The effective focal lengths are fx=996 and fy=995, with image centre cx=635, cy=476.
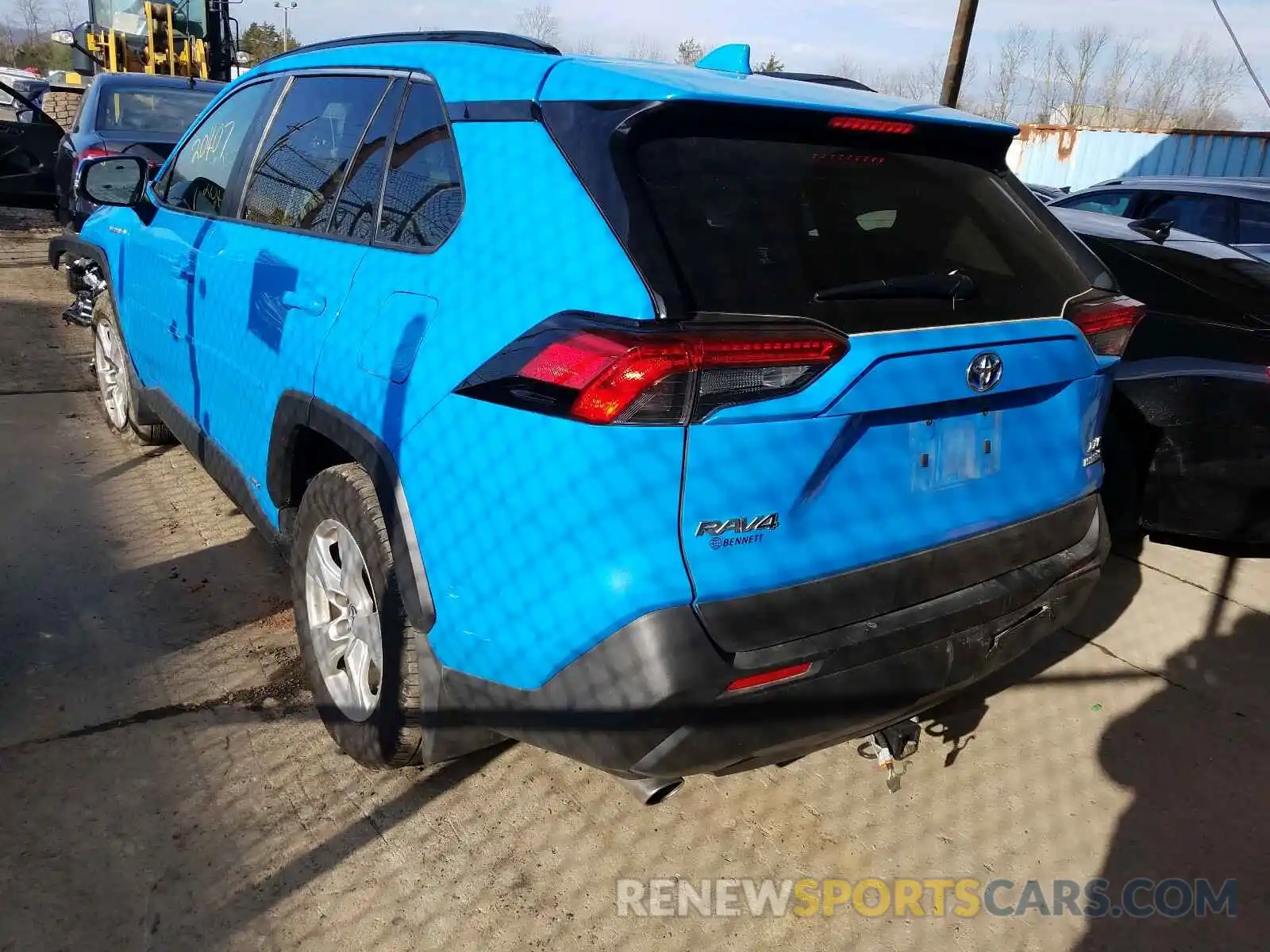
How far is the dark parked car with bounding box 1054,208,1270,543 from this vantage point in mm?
3941

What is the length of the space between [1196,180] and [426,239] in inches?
274

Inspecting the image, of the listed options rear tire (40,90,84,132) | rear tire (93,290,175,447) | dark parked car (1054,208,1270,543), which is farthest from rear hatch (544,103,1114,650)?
rear tire (40,90,84,132)

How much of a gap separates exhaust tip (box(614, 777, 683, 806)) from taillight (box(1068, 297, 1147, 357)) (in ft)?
5.06

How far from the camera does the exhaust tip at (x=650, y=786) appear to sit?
2.18m

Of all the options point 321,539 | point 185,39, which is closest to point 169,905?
point 321,539

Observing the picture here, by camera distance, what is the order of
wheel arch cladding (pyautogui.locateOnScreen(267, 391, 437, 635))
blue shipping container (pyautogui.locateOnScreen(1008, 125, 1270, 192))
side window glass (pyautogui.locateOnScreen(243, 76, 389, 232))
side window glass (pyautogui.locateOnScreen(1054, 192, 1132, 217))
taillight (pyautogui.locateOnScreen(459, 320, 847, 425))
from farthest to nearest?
1. blue shipping container (pyautogui.locateOnScreen(1008, 125, 1270, 192))
2. side window glass (pyautogui.locateOnScreen(1054, 192, 1132, 217))
3. side window glass (pyautogui.locateOnScreen(243, 76, 389, 232))
4. wheel arch cladding (pyautogui.locateOnScreen(267, 391, 437, 635))
5. taillight (pyautogui.locateOnScreen(459, 320, 847, 425))

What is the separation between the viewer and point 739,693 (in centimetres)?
200

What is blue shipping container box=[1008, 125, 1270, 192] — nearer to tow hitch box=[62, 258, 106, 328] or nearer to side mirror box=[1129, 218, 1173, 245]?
side mirror box=[1129, 218, 1173, 245]

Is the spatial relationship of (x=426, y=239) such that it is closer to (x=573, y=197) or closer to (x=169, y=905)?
(x=573, y=197)

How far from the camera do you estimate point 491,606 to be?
217 cm

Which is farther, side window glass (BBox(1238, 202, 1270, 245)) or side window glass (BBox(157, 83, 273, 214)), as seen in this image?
side window glass (BBox(1238, 202, 1270, 245))

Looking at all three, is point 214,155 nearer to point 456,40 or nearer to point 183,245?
point 183,245

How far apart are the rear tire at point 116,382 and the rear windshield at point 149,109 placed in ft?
15.2

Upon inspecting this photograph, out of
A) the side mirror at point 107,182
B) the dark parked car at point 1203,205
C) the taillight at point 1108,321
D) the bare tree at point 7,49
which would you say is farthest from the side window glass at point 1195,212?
the bare tree at point 7,49
